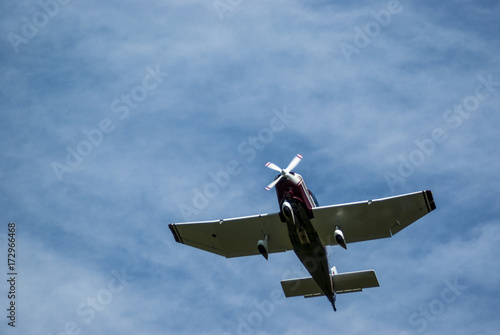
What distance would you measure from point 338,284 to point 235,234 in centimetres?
708

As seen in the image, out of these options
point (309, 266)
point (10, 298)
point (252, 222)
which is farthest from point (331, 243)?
point (10, 298)

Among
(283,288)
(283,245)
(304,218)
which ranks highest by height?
(304,218)

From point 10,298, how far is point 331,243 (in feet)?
61.0

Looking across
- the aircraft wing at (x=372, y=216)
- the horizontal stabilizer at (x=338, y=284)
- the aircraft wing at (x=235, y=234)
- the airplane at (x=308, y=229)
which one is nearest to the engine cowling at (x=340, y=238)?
the airplane at (x=308, y=229)

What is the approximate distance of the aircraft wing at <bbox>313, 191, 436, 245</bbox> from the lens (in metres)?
40.5

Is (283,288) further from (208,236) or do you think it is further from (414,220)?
(414,220)

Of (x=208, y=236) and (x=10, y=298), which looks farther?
(x=208, y=236)

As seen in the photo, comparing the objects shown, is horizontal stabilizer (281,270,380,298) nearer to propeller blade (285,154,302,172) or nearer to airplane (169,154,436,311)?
airplane (169,154,436,311)

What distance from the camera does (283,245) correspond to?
43.4 metres

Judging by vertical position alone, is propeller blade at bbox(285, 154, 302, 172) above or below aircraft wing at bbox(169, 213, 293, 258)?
above

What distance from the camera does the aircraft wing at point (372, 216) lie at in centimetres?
4053

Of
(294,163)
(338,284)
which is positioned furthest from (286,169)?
(338,284)

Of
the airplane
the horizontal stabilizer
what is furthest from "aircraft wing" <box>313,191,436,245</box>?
the horizontal stabilizer

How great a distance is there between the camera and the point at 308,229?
41375 mm
